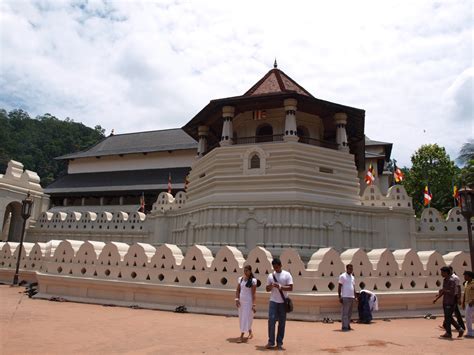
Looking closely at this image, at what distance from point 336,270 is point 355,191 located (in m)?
10.9

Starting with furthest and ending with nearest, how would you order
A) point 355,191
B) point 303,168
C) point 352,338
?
point 355,191 < point 303,168 < point 352,338

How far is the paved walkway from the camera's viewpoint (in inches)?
264

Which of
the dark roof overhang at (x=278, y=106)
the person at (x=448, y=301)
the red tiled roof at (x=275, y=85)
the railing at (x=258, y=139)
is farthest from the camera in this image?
the red tiled roof at (x=275, y=85)

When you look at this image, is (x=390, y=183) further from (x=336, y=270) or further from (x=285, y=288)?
(x=285, y=288)

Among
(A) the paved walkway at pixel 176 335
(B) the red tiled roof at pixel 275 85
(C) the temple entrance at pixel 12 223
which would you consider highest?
(B) the red tiled roof at pixel 275 85

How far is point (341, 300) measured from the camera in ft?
30.4

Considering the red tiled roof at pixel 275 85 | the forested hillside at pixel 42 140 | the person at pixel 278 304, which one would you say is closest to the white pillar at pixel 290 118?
the red tiled roof at pixel 275 85

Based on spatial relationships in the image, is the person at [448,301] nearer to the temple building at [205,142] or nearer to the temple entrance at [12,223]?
the temple building at [205,142]

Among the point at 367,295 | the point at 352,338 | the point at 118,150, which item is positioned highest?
the point at 118,150

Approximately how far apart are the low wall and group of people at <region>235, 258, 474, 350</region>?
805mm

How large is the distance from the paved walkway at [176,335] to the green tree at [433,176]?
94.7 feet

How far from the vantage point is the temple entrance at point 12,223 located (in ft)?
85.5

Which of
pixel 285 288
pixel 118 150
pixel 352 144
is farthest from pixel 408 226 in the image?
pixel 118 150

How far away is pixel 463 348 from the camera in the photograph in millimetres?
7227
